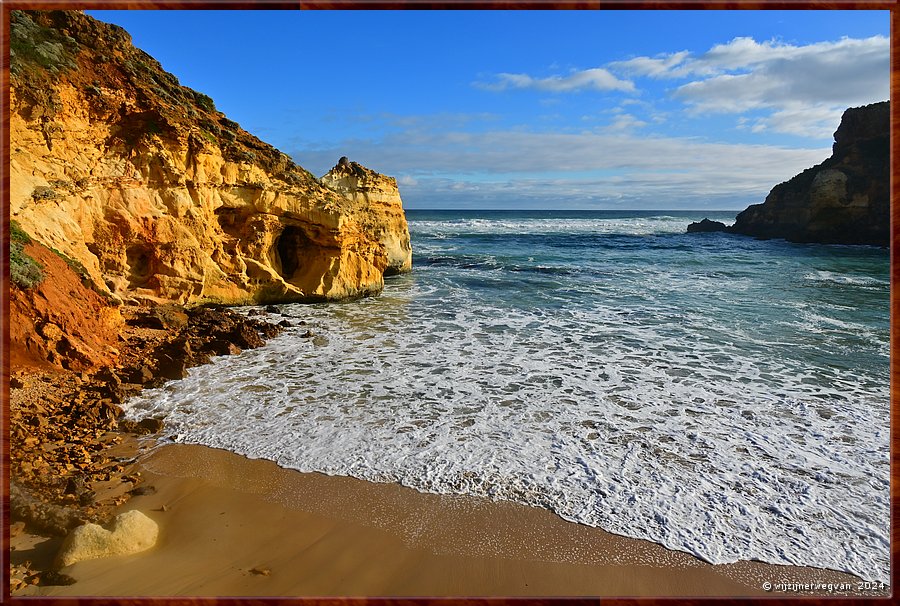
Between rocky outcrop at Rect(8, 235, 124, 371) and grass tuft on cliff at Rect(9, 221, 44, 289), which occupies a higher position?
grass tuft on cliff at Rect(9, 221, 44, 289)

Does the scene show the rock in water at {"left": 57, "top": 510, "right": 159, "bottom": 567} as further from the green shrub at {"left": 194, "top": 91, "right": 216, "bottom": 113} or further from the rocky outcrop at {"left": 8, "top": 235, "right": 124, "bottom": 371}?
the green shrub at {"left": 194, "top": 91, "right": 216, "bottom": 113}

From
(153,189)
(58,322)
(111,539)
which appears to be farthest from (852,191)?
(111,539)

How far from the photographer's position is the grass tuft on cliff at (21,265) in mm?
6208

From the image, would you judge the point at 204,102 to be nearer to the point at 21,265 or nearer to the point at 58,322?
the point at 21,265

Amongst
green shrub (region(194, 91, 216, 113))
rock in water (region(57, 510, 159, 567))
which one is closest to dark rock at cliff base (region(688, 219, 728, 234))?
green shrub (region(194, 91, 216, 113))

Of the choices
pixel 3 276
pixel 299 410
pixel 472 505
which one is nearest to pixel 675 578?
pixel 472 505

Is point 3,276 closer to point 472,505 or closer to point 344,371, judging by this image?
point 472,505

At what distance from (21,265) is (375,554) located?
20.7 feet

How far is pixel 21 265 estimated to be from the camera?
20.9ft

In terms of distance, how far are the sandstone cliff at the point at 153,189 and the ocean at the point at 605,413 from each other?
179cm

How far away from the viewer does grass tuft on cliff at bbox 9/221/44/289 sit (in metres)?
6.21

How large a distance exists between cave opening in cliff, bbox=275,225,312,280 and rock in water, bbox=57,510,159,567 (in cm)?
1019

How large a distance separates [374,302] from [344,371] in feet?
19.9

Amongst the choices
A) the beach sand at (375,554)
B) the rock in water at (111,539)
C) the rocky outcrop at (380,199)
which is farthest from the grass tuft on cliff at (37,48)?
the rocky outcrop at (380,199)
